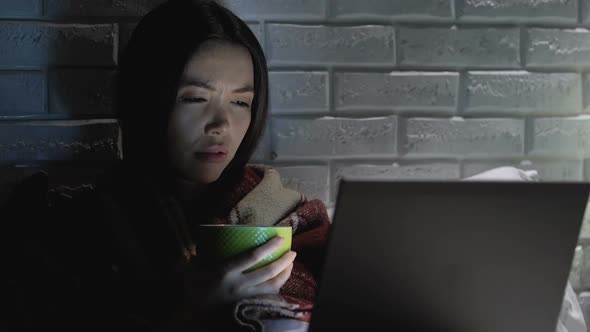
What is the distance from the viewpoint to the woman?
1266 mm

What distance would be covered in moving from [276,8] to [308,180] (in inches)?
15.3

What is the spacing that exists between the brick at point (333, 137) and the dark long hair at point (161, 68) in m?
0.17

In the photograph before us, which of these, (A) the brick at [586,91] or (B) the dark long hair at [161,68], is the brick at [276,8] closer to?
(B) the dark long hair at [161,68]

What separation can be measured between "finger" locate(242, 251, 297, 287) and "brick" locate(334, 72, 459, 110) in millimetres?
767

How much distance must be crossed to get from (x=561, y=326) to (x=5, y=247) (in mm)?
1038

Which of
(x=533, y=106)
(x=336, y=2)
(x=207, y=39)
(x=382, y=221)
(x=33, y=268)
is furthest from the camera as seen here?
(x=533, y=106)

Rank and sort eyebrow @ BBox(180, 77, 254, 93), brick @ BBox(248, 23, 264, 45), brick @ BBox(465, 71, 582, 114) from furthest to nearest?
1. brick @ BBox(465, 71, 582, 114)
2. brick @ BBox(248, 23, 264, 45)
3. eyebrow @ BBox(180, 77, 254, 93)

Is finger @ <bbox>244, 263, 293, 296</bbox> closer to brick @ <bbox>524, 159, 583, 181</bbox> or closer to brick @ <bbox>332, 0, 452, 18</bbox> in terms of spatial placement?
brick @ <bbox>332, 0, 452, 18</bbox>

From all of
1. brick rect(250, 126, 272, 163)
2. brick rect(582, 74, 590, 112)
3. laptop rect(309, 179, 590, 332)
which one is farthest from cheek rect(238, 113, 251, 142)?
brick rect(582, 74, 590, 112)

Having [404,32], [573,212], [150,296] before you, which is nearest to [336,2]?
[404,32]

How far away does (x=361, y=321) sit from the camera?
2.77ft

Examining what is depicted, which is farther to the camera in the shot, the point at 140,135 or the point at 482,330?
the point at 140,135

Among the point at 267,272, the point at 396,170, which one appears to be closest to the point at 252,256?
the point at 267,272

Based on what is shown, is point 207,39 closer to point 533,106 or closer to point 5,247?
point 5,247
